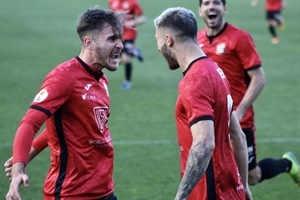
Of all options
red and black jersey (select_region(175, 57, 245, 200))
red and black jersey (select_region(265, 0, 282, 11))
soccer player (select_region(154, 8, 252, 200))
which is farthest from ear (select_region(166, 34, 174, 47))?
red and black jersey (select_region(265, 0, 282, 11))

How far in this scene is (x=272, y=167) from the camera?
9883mm

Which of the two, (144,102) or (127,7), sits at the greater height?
(127,7)

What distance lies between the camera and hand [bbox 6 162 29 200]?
523 centimetres

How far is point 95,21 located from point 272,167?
4.41 metres

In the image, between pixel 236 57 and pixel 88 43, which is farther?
pixel 236 57

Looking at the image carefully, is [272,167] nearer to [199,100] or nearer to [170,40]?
[170,40]

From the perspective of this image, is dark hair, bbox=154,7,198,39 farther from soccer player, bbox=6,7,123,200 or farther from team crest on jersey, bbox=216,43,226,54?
team crest on jersey, bbox=216,43,226,54

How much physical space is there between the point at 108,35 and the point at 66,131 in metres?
0.82

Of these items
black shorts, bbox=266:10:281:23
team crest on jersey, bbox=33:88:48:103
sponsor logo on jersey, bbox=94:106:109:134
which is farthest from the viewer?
black shorts, bbox=266:10:281:23

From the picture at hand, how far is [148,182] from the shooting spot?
1055cm

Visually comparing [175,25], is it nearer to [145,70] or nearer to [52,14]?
[145,70]

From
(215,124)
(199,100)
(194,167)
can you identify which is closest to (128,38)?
(215,124)

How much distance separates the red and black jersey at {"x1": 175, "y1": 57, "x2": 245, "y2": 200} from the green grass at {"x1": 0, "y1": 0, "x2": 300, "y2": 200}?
4.03m

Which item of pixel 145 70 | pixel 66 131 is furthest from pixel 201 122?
pixel 145 70
